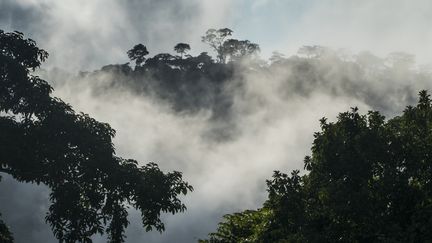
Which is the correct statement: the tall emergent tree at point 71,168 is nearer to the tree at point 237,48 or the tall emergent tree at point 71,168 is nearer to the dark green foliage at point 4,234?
the dark green foliage at point 4,234

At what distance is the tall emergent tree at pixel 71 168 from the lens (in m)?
18.3

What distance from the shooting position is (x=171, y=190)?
1938 cm

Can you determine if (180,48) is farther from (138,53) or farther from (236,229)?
(236,229)

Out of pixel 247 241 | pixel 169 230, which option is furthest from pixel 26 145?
pixel 169 230

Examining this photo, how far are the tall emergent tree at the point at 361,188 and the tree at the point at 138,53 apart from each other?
5102 inches

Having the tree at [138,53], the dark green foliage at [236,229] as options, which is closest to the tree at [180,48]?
the tree at [138,53]

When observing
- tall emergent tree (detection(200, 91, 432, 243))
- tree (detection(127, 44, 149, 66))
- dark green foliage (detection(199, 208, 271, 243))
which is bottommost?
tall emergent tree (detection(200, 91, 432, 243))

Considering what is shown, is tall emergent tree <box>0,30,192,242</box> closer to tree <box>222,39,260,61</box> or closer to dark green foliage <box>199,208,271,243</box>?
dark green foliage <box>199,208,271,243</box>

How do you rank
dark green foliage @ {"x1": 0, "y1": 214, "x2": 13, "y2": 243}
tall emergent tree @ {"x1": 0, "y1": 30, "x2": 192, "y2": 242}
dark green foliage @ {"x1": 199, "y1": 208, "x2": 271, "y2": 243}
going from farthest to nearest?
dark green foliage @ {"x1": 199, "y1": 208, "x2": 271, "y2": 243} < tall emergent tree @ {"x1": 0, "y1": 30, "x2": 192, "y2": 242} < dark green foliage @ {"x1": 0, "y1": 214, "x2": 13, "y2": 243}

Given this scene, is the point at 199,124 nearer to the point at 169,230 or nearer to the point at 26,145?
the point at 169,230

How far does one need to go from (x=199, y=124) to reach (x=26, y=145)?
4650 inches

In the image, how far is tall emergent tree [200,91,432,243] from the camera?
47.9 ft

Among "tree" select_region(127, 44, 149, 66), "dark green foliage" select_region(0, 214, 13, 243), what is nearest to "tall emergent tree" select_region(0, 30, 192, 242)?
"dark green foliage" select_region(0, 214, 13, 243)

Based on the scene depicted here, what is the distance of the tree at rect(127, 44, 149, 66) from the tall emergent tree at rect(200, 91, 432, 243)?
130 meters
